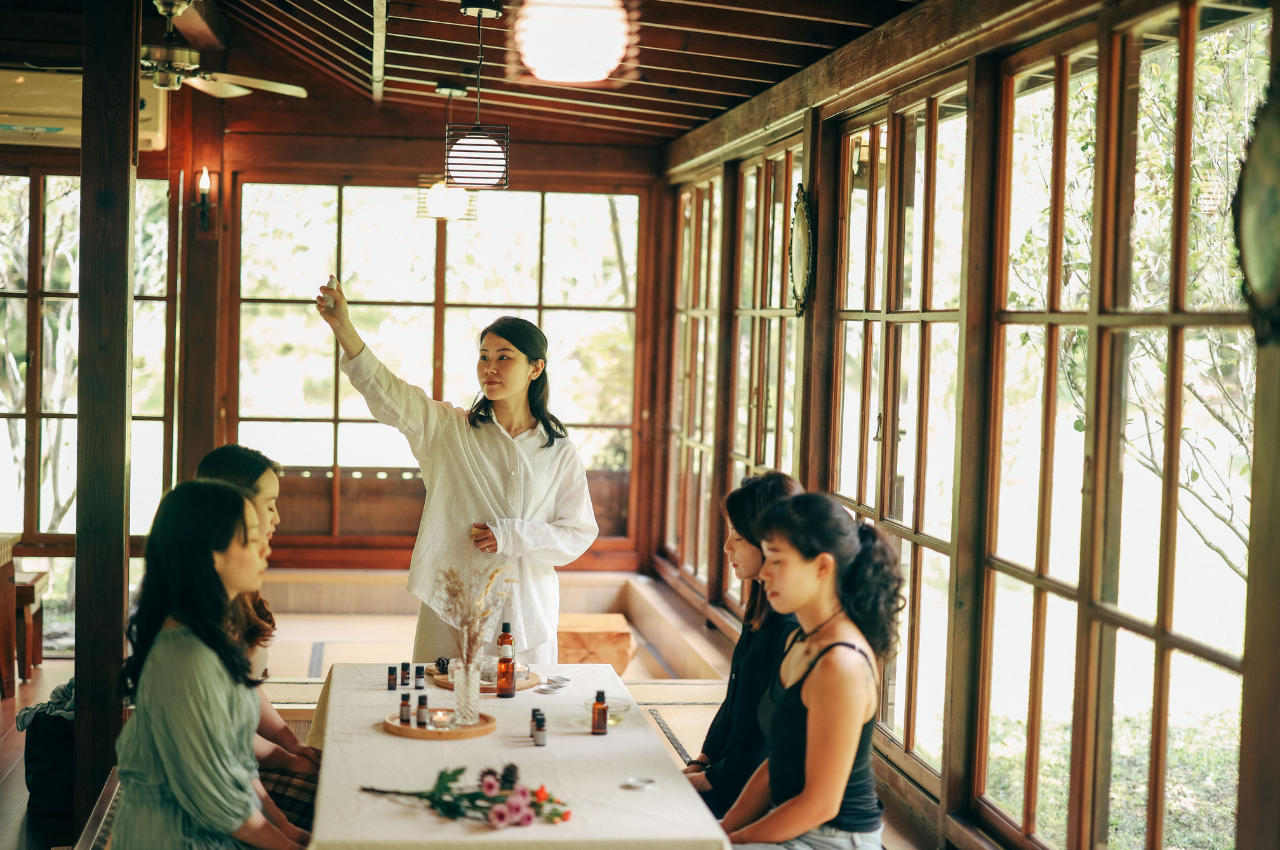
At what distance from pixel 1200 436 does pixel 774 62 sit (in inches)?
91.1

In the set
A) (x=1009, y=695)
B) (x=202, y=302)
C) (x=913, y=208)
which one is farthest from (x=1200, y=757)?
(x=202, y=302)

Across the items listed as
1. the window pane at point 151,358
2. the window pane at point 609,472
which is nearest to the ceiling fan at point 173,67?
the window pane at point 151,358

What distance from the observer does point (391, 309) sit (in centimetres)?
634

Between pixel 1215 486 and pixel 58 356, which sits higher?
pixel 58 356

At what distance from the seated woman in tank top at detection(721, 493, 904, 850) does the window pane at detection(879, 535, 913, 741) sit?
1.16 meters

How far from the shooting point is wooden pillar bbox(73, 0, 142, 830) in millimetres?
3154

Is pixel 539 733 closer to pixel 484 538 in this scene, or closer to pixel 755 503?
pixel 755 503

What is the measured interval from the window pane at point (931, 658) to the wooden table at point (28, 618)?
3597 mm

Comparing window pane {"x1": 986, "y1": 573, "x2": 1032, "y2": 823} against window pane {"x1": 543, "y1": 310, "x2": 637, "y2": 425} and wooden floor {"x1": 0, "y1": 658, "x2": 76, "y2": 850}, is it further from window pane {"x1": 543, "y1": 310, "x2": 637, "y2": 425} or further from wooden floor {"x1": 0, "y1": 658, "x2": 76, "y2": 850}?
window pane {"x1": 543, "y1": 310, "x2": 637, "y2": 425}

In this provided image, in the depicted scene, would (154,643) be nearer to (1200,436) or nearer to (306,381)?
(1200,436)

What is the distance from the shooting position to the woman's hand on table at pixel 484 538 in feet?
10.4

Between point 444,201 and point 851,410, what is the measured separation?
2062 millimetres

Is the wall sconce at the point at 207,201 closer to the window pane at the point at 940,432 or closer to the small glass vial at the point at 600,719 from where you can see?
the window pane at the point at 940,432

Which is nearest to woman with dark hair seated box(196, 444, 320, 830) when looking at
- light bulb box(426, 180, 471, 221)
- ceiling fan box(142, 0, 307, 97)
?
light bulb box(426, 180, 471, 221)
